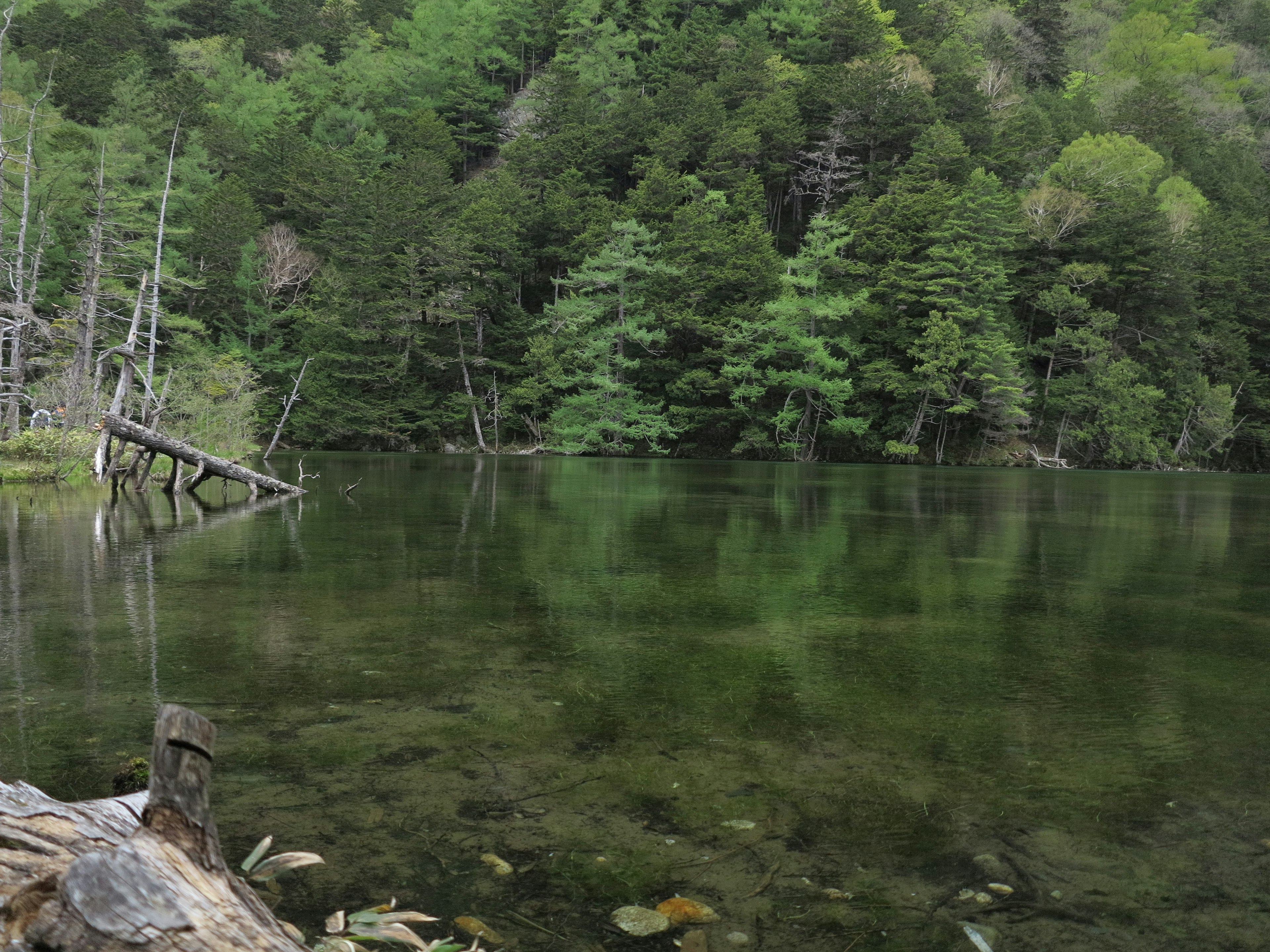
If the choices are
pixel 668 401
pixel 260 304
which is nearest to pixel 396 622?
pixel 668 401

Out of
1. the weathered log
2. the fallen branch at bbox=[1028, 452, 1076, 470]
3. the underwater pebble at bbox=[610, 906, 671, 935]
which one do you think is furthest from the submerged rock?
the fallen branch at bbox=[1028, 452, 1076, 470]

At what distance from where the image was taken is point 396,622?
19.0ft

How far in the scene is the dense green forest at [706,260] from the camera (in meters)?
36.1

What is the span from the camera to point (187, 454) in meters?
14.0

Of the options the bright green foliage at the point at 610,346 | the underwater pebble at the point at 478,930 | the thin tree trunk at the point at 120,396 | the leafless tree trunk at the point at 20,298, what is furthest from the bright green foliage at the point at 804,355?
the underwater pebble at the point at 478,930

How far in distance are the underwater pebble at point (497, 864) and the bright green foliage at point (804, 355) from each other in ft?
112

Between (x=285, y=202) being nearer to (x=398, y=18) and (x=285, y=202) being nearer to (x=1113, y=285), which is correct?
(x=398, y=18)

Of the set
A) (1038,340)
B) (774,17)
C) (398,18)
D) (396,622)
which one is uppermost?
(398,18)

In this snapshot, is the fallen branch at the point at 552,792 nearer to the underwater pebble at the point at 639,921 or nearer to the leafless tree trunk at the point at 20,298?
the underwater pebble at the point at 639,921

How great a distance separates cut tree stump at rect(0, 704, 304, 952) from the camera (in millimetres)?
1566

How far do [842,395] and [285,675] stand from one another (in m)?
33.3

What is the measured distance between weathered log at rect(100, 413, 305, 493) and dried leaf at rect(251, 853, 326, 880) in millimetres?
13013

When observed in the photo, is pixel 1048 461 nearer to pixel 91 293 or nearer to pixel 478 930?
pixel 91 293

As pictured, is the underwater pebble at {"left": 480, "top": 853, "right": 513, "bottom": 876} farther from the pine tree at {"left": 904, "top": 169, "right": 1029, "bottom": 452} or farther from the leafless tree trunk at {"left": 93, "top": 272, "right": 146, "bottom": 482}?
the pine tree at {"left": 904, "top": 169, "right": 1029, "bottom": 452}
